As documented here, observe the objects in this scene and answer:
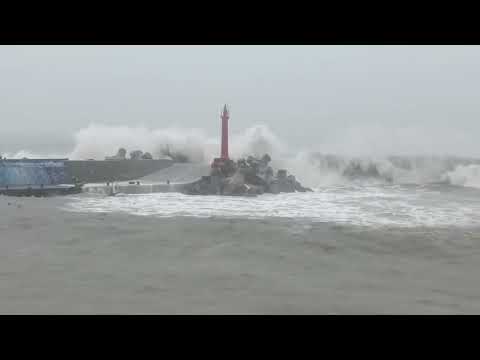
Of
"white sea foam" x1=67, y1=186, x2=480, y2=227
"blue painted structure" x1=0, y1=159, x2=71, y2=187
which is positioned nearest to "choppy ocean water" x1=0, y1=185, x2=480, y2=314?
"white sea foam" x1=67, y1=186, x2=480, y2=227

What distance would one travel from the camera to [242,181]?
51.2 feet

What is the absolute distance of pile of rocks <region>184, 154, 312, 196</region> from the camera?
1536 cm

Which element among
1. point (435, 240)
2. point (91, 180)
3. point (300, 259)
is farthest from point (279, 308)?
point (91, 180)

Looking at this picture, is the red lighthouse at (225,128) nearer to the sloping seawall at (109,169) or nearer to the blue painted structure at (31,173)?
the sloping seawall at (109,169)

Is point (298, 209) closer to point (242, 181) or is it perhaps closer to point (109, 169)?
point (242, 181)

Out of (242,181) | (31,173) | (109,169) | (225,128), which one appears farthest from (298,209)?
(225,128)

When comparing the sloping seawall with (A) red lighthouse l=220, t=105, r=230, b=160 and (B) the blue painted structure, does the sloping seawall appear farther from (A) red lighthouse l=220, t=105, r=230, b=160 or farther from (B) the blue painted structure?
(A) red lighthouse l=220, t=105, r=230, b=160

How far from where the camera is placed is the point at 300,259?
5.96 metres

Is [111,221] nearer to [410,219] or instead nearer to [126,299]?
[126,299]

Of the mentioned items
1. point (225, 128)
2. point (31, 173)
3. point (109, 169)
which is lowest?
point (31, 173)

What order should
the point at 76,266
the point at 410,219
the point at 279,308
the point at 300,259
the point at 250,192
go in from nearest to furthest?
the point at 279,308 → the point at 76,266 → the point at 300,259 → the point at 410,219 → the point at 250,192

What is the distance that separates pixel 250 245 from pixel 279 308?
301 cm

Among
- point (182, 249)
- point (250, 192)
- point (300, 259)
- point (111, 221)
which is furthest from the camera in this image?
point (250, 192)

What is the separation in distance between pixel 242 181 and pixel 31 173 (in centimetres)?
700
